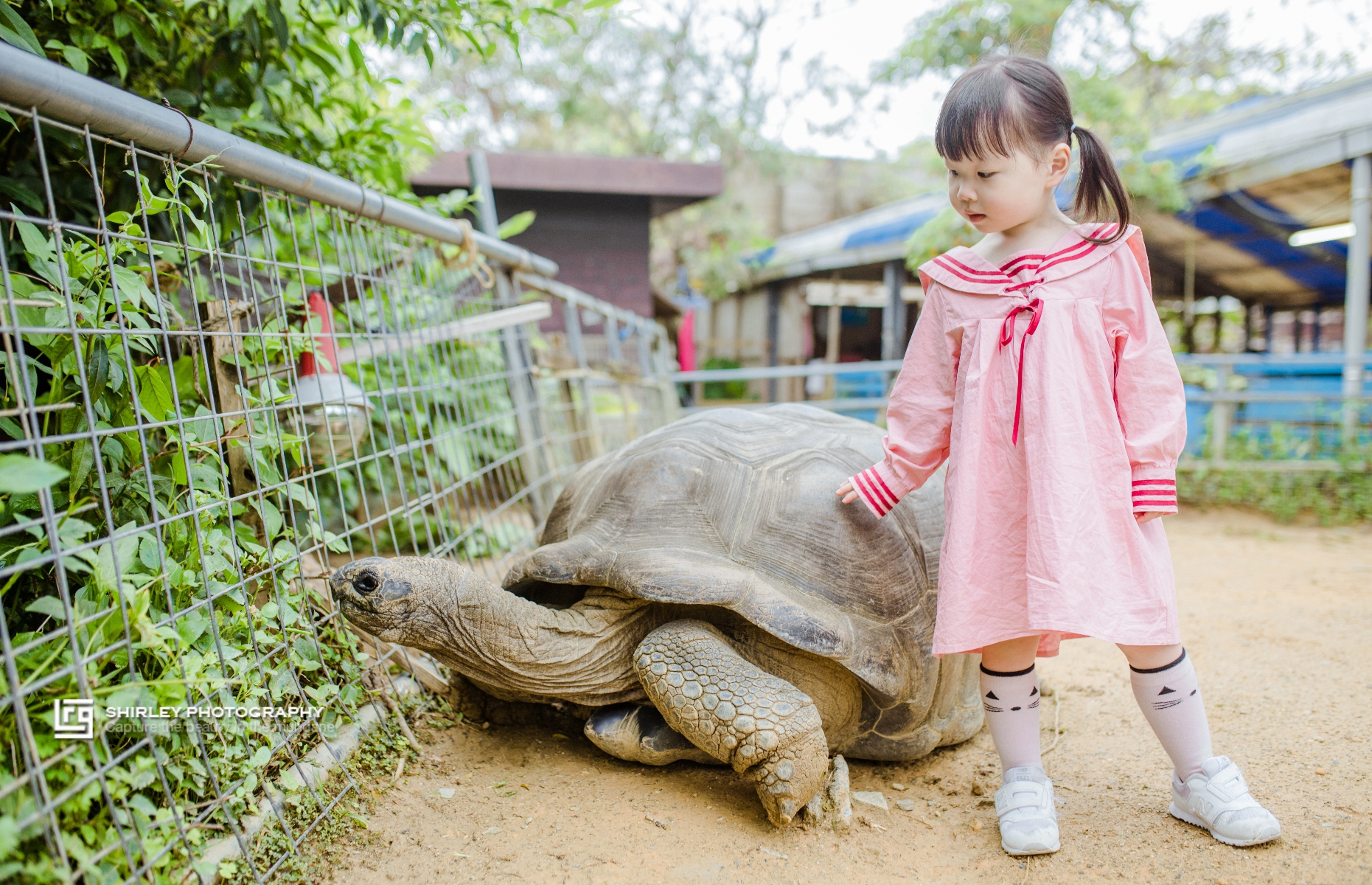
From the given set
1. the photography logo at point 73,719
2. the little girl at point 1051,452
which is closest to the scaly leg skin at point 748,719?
the little girl at point 1051,452

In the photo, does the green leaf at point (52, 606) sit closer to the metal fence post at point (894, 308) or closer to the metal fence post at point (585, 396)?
the metal fence post at point (585, 396)

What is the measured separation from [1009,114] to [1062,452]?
70 centimetres

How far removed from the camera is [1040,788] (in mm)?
1789

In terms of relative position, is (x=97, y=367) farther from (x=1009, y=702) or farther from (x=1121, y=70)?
(x=1121, y=70)

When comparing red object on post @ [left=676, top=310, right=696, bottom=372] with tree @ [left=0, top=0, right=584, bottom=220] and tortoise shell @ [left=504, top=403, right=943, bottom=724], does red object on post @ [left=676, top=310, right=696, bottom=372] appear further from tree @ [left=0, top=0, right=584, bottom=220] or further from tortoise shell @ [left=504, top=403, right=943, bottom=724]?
tortoise shell @ [left=504, top=403, right=943, bottom=724]

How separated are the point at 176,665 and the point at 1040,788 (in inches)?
68.9

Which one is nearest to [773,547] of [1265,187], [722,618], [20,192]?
[722,618]

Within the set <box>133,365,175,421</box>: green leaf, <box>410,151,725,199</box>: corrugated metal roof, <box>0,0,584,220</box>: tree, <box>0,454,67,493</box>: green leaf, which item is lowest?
<box>0,454,67,493</box>: green leaf

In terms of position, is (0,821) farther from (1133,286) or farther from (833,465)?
(1133,286)

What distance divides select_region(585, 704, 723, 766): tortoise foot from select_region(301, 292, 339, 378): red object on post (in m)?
1.13

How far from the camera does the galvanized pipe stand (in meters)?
1.23

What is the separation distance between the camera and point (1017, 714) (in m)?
1.83

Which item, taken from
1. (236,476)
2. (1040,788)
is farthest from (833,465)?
(236,476)

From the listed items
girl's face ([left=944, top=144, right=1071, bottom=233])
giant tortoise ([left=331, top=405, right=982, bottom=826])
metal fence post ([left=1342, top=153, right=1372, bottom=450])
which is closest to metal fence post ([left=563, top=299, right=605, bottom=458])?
giant tortoise ([left=331, top=405, right=982, bottom=826])
